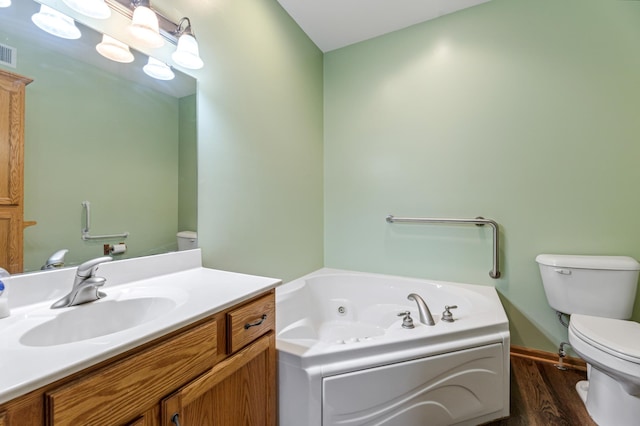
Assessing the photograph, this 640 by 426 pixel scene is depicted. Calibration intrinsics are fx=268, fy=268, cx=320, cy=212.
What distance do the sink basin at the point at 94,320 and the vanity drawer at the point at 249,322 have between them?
221mm

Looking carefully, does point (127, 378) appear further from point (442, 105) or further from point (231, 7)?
point (442, 105)

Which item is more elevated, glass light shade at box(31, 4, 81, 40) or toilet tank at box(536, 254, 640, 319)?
glass light shade at box(31, 4, 81, 40)

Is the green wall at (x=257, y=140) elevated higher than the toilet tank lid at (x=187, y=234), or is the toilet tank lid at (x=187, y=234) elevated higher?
the green wall at (x=257, y=140)

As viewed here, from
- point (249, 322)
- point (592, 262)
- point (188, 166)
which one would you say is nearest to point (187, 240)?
point (188, 166)

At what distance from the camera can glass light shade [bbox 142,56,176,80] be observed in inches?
47.1

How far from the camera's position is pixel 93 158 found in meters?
1.02

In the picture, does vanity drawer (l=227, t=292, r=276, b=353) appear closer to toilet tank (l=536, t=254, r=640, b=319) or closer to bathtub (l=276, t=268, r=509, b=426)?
bathtub (l=276, t=268, r=509, b=426)

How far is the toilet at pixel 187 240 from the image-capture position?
1323 millimetres

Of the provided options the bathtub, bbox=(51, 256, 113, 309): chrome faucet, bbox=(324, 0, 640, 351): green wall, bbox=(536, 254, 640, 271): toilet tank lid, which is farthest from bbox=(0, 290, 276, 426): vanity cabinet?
bbox=(536, 254, 640, 271): toilet tank lid

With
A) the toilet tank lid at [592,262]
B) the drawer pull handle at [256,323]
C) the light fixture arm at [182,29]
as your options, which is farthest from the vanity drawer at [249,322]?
the toilet tank lid at [592,262]

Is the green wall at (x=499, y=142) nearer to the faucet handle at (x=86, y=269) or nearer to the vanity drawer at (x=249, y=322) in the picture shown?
the vanity drawer at (x=249, y=322)

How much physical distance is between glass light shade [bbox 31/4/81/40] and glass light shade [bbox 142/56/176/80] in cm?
25

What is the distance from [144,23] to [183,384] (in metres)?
1.33

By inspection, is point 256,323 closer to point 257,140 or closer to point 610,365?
point 257,140
